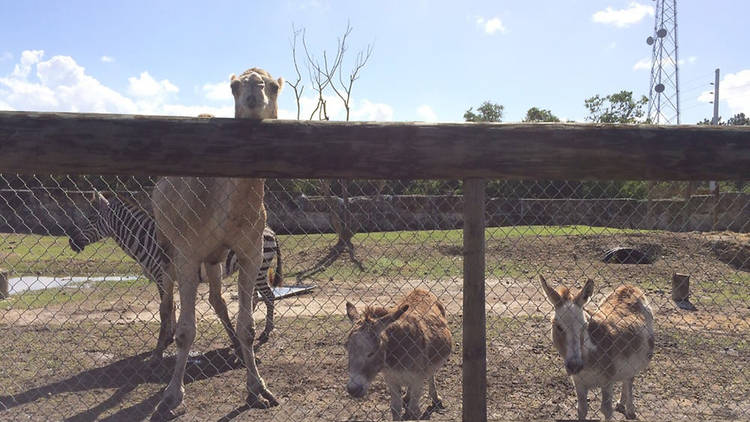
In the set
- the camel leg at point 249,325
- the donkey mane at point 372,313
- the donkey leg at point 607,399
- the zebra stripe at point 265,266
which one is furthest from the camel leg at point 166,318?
the donkey leg at point 607,399

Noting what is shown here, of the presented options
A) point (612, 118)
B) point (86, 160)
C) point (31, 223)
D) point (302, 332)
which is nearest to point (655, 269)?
point (302, 332)

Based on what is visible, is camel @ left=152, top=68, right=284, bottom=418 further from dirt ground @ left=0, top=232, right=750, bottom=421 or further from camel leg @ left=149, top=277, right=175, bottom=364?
camel leg @ left=149, top=277, right=175, bottom=364

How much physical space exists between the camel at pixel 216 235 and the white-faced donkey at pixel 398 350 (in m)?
1.09

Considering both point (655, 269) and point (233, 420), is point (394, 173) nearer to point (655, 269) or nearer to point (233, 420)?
point (233, 420)

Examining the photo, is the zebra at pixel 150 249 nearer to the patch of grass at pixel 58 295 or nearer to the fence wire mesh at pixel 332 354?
the fence wire mesh at pixel 332 354

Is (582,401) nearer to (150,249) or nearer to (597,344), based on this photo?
(597,344)

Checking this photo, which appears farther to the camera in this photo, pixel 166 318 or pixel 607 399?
pixel 166 318

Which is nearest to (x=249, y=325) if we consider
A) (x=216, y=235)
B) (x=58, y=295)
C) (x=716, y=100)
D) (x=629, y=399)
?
(x=216, y=235)

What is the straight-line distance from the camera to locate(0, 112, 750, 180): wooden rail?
105 inches

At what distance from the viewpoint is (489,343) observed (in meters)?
6.76

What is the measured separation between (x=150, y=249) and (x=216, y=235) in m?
3.60

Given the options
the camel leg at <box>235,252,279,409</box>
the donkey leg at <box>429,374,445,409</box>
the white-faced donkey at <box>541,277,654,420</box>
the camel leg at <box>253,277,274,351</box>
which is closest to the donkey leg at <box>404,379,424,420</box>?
the donkey leg at <box>429,374,445,409</box>

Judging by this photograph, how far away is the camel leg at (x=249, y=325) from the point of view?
4.95m

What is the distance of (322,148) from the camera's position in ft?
8.82
